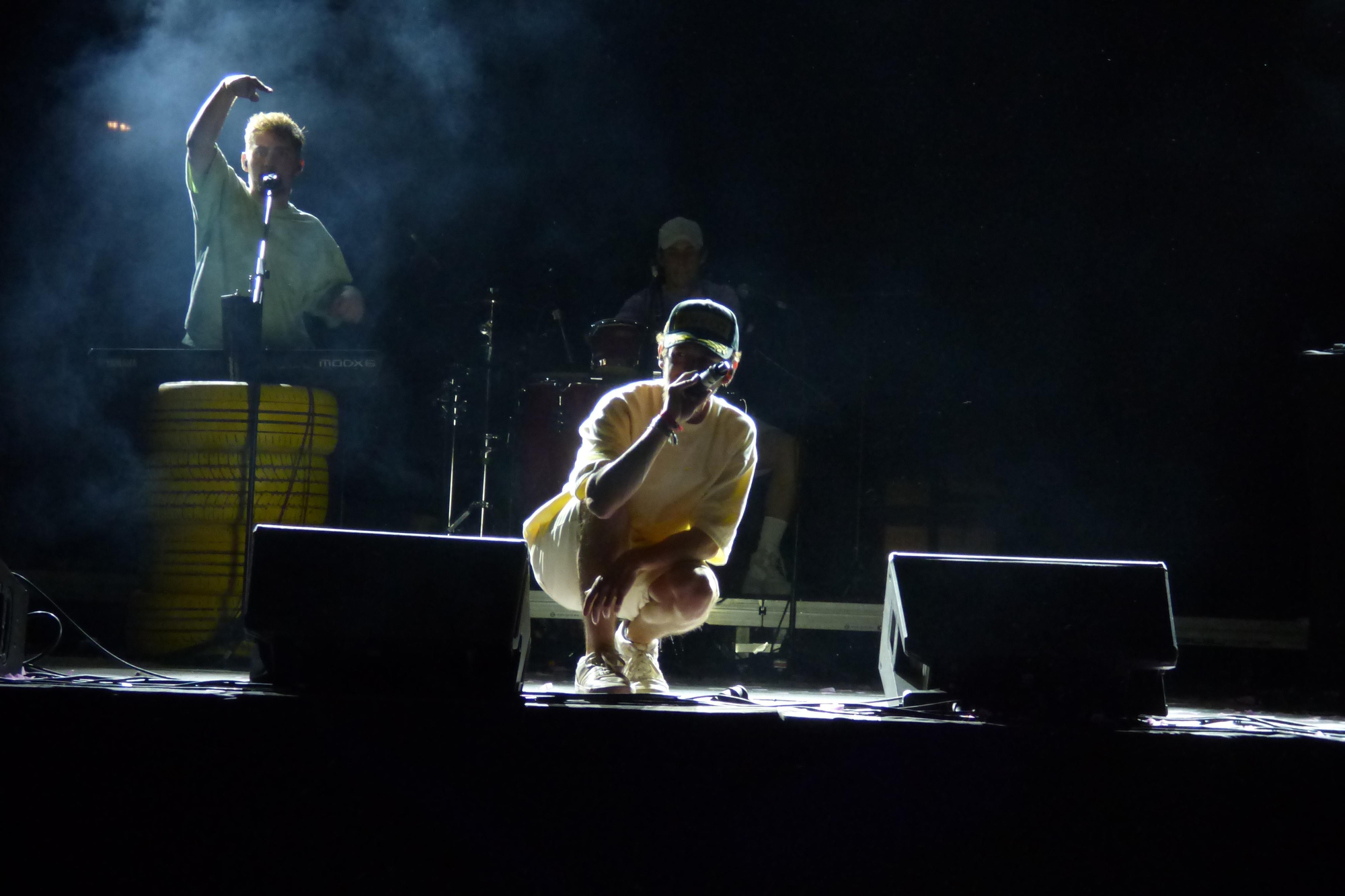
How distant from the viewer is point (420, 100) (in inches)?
255

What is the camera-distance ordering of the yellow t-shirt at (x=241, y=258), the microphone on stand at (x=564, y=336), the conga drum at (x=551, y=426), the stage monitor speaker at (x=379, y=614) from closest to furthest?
the stage monitor speaker at (x=379, y=614), the yellow t-shirt at (x=241, y=258), the conga drum at (x=551, y=426), the microphone on stand at (x=564, y=336)

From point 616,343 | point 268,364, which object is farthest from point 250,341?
point 616,343

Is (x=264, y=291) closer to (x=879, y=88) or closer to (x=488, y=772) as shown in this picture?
(x=488, y=772)

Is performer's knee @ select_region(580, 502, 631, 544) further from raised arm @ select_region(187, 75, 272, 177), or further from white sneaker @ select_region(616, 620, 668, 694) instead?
raised arm @ select_region(187, 75, 272, 177)

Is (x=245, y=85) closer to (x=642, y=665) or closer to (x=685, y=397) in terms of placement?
(x=685, y=397)

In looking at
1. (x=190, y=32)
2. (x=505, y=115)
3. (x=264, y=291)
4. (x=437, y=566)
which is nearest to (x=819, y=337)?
(x=505, y=115)

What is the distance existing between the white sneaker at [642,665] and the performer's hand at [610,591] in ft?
0.65

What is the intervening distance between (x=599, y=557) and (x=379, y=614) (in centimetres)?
74

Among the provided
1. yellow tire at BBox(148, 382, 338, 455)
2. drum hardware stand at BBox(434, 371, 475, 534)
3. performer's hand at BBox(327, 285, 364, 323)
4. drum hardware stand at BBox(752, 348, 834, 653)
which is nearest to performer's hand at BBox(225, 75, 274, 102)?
performer's hand at BBox(327, 285, 364, 323)

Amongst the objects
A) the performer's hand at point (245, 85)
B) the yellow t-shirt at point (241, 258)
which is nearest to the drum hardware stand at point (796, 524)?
the yellow t-shirt at point (241, 258)

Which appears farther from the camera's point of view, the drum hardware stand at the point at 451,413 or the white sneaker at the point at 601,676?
the drum hardware stand at the point at 451,413

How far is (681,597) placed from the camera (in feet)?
9.30

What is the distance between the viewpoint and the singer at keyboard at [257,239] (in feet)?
14.1

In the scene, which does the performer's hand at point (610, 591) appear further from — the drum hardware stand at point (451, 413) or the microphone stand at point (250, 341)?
the drum hardware stand at point (451, 413)
